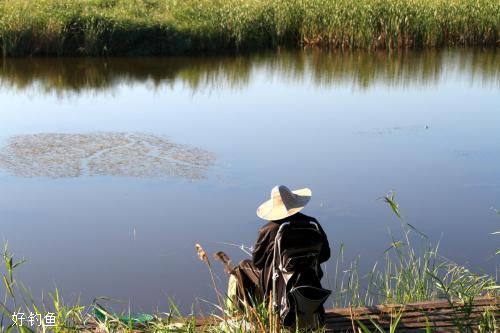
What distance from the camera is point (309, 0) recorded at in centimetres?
1248

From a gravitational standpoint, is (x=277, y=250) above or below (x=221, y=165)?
above

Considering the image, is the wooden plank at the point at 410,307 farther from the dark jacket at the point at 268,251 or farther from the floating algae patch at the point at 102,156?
the floating algae patch at the point at 102,156

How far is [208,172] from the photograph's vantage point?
6258mm

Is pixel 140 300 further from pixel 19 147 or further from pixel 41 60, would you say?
pixel 41 60

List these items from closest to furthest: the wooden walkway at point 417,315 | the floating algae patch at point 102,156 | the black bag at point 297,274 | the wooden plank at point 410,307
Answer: the black bag at point 297,274 < the wooden walkway at point 417,315 < the wooden plank at point 410,307 < the floating algae patch at point 102,156

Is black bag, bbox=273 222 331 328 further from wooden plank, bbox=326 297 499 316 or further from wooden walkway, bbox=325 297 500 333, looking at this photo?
wooden plank, bbox=326 297 499 316

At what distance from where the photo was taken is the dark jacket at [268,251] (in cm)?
289

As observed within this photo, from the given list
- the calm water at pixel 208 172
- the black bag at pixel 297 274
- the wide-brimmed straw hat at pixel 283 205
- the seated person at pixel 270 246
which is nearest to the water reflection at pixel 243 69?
the calm water at pixel 208 172

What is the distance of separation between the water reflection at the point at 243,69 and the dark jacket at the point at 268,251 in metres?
6.69

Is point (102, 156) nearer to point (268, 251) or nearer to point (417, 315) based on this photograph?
point (268, 251)

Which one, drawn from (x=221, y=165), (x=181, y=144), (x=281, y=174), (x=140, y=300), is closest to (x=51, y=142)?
(x=181, y=144)

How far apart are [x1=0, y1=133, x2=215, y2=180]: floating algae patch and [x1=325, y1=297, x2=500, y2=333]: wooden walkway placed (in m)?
3.15

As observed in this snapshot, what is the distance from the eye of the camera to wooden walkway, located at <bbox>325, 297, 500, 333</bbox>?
2.98 metres

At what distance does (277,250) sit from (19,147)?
4.43 meters
